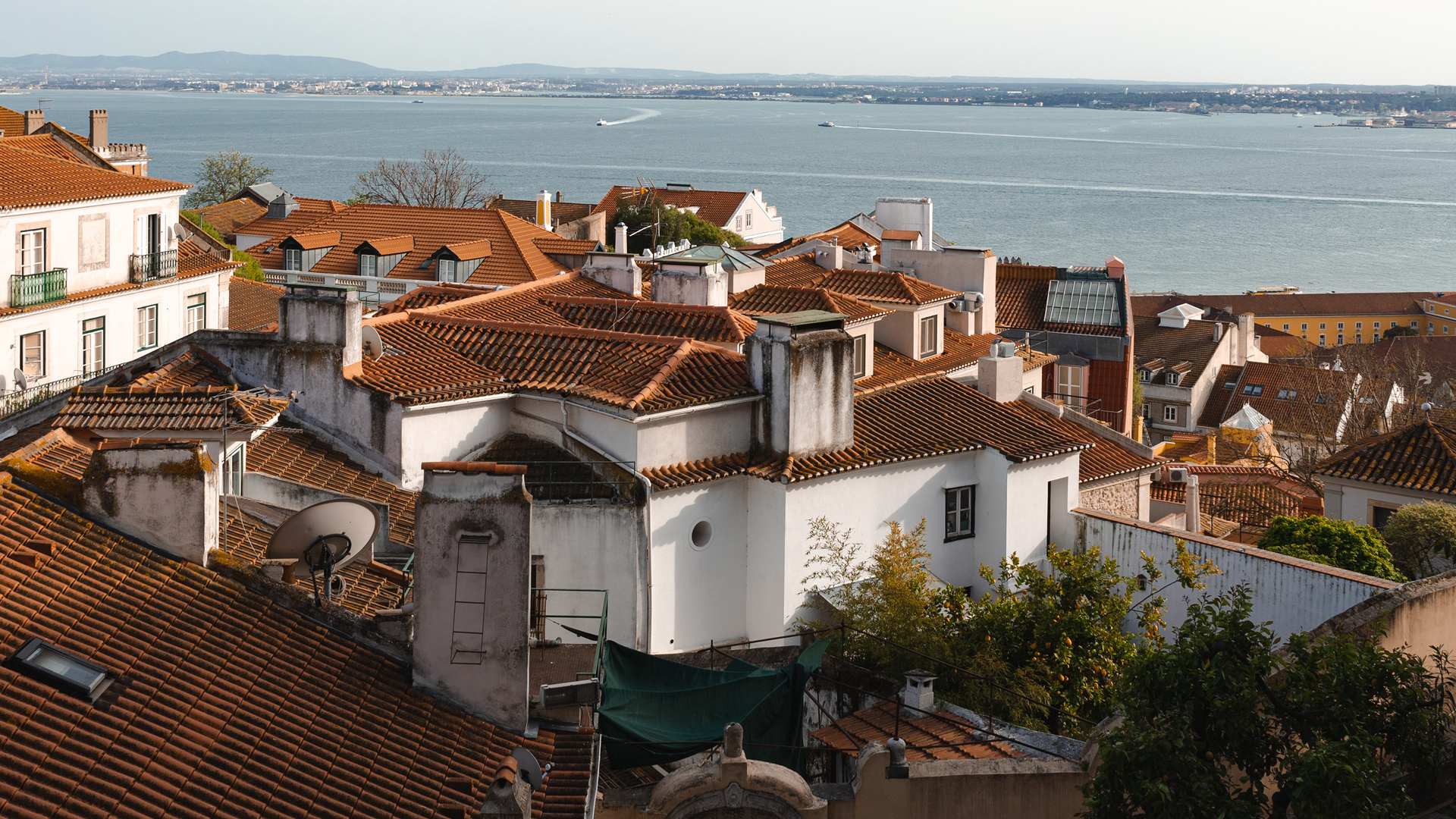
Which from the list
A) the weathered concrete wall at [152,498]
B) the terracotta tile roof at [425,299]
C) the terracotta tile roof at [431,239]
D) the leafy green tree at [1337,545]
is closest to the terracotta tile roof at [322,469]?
the weathered concrete wall at [152,498]

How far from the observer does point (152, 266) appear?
124ft

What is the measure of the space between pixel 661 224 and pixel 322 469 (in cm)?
5773

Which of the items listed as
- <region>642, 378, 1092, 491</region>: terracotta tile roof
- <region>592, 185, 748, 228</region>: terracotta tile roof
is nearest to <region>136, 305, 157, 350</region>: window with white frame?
<region>642, 378, 1092, 491</region>: terracotta tile roof

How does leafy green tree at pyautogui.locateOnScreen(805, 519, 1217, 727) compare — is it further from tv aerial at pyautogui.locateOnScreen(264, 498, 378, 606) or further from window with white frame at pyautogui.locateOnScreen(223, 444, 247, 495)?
window with white frame at pyautogui.locateOnScreen(223, 444, 247, 495)

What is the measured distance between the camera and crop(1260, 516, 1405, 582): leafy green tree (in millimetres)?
21531

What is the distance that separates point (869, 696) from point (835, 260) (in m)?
24.1

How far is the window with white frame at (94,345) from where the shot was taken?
34969 mm

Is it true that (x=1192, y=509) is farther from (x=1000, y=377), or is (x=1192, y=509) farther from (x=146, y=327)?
(x=146, y=327)

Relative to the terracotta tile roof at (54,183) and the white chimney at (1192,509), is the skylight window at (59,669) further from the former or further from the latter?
the terracotta tile roof at (54,183)

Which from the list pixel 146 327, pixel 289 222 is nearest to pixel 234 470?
pixel 146 327

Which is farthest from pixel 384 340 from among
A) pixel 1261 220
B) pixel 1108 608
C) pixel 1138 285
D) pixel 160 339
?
pixel 1261 220

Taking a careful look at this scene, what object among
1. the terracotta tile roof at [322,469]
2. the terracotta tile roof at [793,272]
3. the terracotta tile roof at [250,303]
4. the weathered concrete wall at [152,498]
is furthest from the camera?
the terracotta tile roof at [250,303]

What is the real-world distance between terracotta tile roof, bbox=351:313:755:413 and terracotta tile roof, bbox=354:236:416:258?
29.1m

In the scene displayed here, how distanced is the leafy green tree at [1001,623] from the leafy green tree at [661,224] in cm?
5215
